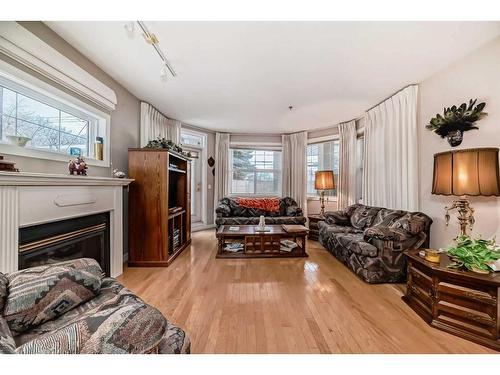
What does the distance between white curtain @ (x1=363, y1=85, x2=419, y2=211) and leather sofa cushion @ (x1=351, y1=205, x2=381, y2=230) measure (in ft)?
0.71

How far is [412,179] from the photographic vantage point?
2977 mm

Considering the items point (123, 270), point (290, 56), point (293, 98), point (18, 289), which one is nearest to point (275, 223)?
point (293, 98)

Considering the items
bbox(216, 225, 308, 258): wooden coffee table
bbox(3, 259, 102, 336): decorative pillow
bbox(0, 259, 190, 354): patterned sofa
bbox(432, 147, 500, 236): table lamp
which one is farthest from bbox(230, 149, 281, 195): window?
bbox(3, 259, 102, 336): decorative pillow

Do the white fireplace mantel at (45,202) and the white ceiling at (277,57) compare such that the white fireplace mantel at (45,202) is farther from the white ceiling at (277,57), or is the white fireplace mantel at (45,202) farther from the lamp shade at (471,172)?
the lamp shade at (471,172)

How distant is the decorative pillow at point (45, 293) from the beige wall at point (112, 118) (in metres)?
1.33

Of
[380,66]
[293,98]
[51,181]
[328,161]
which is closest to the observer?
[51,181]

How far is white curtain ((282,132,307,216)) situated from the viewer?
18.1ft

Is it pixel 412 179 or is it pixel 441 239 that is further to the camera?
pixel 412 179

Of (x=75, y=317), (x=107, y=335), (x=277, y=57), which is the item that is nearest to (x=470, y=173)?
(x=277, y=57)

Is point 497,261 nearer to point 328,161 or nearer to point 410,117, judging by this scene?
point 410,117

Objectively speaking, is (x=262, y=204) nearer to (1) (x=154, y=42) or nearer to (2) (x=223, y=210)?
(2) (x=223, y=210)

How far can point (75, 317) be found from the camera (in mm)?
968

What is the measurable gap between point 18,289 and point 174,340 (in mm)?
687

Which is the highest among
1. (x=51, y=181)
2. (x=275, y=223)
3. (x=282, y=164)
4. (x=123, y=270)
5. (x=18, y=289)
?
(x=282, y=164)
